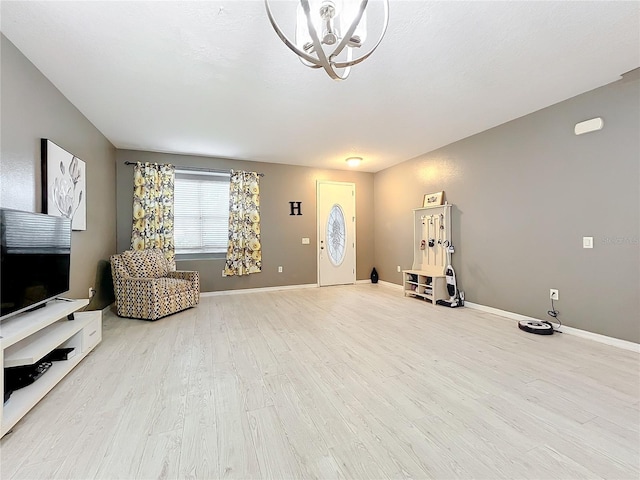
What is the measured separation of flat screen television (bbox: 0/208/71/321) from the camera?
5.82 ft

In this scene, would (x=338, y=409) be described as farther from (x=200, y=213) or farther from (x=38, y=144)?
(x=200, y=213)

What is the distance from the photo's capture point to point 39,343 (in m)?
1.96

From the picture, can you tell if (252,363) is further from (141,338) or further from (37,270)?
(37,270)

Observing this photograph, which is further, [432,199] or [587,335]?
[432,199]

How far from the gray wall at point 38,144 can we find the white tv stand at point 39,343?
2.67 feet

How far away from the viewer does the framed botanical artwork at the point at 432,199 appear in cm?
462

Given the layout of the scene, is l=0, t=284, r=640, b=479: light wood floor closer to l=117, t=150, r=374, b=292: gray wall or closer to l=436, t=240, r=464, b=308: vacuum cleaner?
l=436, t=240, r=464, b=308: vacuum cleaner

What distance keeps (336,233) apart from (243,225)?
196cm

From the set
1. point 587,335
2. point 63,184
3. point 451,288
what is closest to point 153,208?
point 63,184

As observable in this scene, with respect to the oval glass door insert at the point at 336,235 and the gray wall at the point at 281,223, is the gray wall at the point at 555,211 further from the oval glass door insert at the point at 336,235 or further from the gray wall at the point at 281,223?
the gray wall at the point at 281,223

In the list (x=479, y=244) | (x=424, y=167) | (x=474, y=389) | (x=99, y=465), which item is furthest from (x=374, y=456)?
(x=424, y=167)

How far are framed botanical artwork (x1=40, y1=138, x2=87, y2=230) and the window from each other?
171cm

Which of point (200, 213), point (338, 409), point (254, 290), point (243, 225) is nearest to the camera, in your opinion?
point (338, 409)

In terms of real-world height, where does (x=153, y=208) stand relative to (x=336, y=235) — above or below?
above
